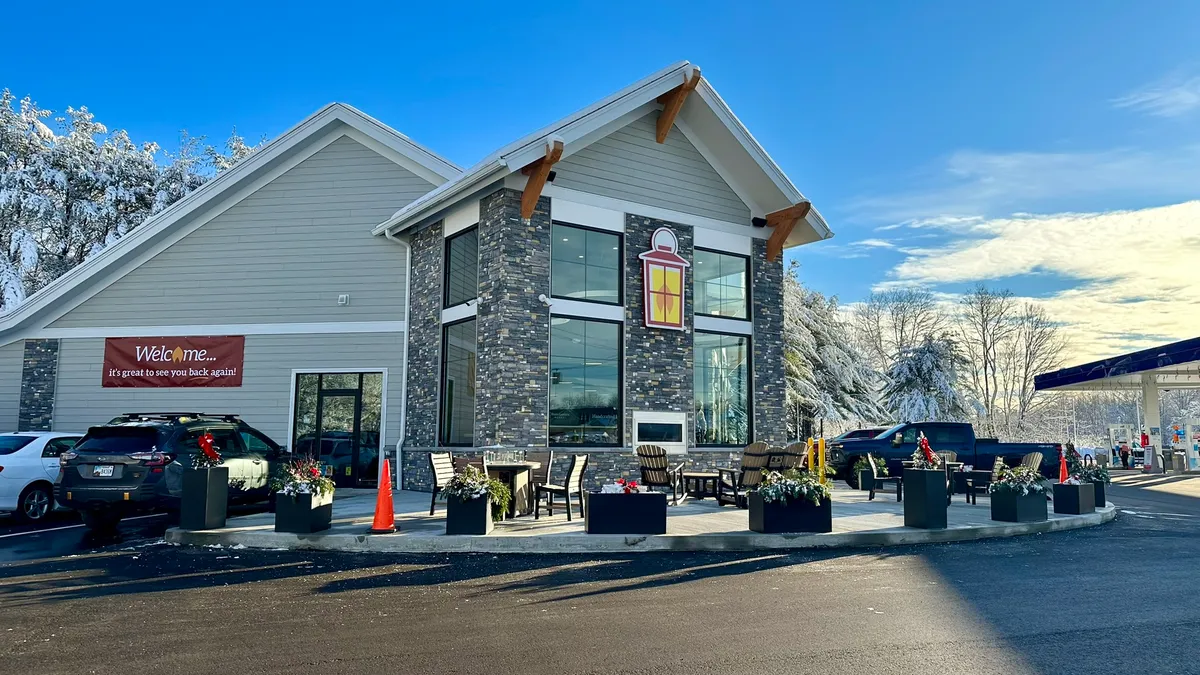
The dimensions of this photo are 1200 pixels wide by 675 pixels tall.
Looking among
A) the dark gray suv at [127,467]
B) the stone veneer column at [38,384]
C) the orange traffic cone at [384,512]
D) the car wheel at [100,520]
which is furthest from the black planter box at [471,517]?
the stone veneer column at [38,384]

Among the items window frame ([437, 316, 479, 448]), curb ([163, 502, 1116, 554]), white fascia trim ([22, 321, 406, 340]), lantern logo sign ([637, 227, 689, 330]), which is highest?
lantern logo sign ([637, 227, 689, 330])

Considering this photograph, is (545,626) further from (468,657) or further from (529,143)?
(529,143)

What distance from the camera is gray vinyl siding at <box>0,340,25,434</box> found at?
61.4ft

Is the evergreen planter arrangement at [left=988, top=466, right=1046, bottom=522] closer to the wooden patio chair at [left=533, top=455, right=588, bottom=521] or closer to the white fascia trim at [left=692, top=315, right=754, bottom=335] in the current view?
the wooden patio chair at [left=533, top=455, right=588, bottom=521]

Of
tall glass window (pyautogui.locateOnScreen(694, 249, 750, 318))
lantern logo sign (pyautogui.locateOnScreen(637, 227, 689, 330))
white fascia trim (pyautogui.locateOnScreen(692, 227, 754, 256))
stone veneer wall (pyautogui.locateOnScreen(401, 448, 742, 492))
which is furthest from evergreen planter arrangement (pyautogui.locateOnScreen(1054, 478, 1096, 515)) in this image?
white fascia trim (pyautogui.locateOnScreen(692, 227, 754, 256))

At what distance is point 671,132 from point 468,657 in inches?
553

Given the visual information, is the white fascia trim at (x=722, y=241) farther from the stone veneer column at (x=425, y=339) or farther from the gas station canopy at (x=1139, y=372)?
the gas station canopy at (x=1139, y=372)

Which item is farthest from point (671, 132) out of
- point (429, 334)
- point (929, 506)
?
point (929, 506)

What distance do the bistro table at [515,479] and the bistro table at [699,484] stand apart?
3.11m

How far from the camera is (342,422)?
17672 millimetres

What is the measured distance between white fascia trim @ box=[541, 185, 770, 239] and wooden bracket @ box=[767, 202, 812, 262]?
29cm

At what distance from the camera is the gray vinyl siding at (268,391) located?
1764 centimetres

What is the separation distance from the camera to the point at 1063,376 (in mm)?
35125

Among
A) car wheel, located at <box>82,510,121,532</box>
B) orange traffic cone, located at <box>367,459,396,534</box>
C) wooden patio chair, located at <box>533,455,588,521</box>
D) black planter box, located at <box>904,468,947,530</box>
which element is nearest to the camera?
orange traffic cone, located at <box>367,459,396,534</box>
